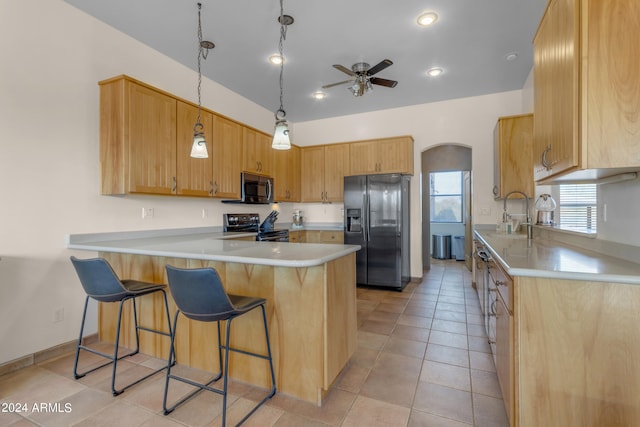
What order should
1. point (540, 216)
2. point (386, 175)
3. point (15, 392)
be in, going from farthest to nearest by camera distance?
1. point (386, 175)
2. point (540, 216)
3. point (15, 392)

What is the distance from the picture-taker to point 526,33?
116 inches

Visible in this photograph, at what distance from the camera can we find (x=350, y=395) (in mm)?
1944

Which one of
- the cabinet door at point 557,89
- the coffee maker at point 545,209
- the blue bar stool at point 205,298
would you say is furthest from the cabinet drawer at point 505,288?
the coffee maker at point 545,209

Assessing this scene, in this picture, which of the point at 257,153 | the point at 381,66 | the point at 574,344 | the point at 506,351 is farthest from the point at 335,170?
the point at 574,344

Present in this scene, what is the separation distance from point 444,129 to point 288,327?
13.6 ft

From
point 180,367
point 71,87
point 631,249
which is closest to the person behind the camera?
point 631,249

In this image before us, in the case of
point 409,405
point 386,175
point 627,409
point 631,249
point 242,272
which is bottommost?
point 409,405

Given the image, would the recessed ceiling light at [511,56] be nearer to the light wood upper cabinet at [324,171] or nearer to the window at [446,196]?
the light wood upper cabinet at [324,171]

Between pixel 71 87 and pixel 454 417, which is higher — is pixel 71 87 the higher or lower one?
the higher one

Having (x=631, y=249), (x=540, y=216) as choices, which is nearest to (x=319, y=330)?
(x=631, y=249)

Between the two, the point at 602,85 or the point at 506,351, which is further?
the point at 506,351

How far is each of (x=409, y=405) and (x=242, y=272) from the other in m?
1.36

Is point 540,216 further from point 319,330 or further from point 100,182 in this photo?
point 100,182

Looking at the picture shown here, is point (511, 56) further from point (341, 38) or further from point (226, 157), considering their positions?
point (226, 157)
